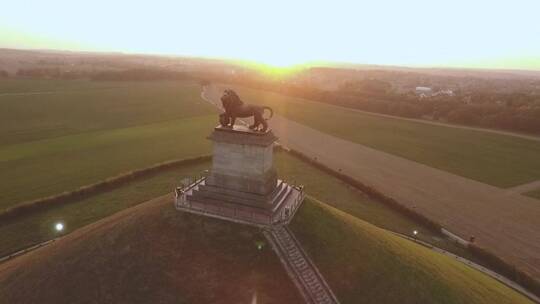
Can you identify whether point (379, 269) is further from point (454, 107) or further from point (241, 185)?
point (454, 107)

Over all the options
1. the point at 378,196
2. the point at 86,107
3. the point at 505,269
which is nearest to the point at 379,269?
the point at 505,269

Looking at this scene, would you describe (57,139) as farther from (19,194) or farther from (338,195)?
(338,195)

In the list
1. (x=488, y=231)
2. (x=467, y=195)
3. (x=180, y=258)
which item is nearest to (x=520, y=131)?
(x=467, y=195)

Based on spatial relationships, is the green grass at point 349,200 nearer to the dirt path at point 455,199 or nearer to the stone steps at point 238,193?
the dirt path at point 455,199

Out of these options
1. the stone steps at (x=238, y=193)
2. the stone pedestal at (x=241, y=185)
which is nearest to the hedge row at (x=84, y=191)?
the stone pedestal at (x=241, y=185)

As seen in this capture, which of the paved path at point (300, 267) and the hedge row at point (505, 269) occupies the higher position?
the paved path at point (300, 267)

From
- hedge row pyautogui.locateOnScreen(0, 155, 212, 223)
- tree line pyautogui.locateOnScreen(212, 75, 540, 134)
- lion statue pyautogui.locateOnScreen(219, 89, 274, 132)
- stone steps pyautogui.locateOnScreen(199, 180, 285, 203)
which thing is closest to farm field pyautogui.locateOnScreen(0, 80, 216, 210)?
hedge row pyautogui.locateOnScreen(0, 155, 212, 223)
